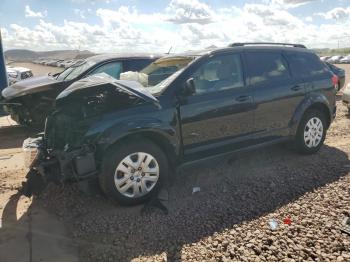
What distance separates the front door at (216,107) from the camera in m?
4.69

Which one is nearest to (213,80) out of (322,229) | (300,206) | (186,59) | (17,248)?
(186,59)

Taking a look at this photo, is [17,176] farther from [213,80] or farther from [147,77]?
[213,80]

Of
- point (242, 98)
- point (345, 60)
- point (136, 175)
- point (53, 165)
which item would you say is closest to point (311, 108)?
point (242, 98)

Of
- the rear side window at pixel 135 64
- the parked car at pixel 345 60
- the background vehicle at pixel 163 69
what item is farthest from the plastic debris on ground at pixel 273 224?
the parked car at pixel 345 60

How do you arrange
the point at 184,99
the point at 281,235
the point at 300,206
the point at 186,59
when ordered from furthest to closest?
the point at 186,59
the point at 184,99
the point at 300,206
the point at 281,235

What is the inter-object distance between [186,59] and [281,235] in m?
2.60

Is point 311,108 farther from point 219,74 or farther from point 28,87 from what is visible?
point 28,87

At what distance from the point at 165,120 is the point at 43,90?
4.06 m

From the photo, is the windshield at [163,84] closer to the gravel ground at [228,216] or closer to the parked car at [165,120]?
the parked car at [165,120]

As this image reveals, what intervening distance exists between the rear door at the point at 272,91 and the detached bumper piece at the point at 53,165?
2491mm

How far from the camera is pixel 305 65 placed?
5.90m

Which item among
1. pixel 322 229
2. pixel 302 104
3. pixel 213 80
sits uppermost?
pixel 213 80

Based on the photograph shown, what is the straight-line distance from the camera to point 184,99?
4613 mm

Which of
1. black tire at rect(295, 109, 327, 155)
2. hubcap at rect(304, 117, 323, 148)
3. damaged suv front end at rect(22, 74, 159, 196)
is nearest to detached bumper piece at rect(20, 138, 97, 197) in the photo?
damaged suv front end at rect(22, 74, 159, 196)
